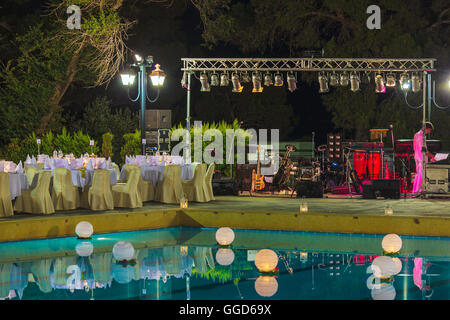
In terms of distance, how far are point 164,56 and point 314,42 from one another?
224 inches

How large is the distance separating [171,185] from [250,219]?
1.89 m

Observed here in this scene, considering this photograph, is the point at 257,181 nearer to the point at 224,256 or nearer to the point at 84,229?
the point at 84,229

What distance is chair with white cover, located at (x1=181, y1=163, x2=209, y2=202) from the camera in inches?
449

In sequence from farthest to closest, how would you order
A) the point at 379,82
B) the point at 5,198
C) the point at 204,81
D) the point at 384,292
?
the point at 204,81 < the point at 379,82 < the point at 5,198 < the point at 384,292

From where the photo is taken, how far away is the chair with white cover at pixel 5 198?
29.3 feet

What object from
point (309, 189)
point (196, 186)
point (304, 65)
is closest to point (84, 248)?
point (196, 186)

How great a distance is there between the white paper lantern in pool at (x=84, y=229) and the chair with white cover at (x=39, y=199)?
2.73 feet

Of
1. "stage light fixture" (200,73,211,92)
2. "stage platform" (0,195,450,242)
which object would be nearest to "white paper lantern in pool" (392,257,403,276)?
"stage platform" (0,195,450,242)

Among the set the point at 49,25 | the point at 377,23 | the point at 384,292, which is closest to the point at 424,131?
the point at 384,292

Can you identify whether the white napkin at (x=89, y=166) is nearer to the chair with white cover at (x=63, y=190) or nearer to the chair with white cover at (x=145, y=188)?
the chair with white cover at (x=63, y=190)

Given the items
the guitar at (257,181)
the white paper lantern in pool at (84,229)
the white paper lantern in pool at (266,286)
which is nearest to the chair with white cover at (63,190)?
the white paper lantern in pool at (84,229)

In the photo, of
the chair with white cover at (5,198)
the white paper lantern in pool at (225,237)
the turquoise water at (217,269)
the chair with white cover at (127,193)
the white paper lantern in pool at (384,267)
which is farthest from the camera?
the chair with white cover at (127,193)

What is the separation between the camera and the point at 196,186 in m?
11.4

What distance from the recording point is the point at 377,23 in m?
19.6
